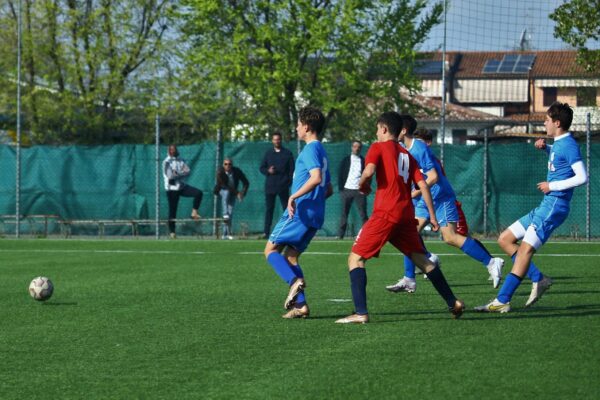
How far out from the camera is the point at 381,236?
8906 mm

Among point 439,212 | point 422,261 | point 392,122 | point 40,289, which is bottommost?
point 40,289

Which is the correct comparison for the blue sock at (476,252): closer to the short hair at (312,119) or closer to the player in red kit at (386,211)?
the player in red kit at (386,211)

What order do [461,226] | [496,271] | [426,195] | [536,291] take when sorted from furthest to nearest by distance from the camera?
[461,226]
[496,271]
[536,291]
[426,195]

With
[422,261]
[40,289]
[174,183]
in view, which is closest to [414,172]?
[422,261]

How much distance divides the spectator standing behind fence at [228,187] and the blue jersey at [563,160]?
13772 millimetres

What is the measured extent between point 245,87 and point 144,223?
877 cm

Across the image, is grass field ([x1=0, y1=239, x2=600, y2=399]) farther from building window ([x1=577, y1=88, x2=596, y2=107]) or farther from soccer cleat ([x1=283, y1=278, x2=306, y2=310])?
building window ([x1=577, y1=88, x2=596, y2=107])

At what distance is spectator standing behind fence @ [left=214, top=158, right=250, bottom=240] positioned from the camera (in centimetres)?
2323

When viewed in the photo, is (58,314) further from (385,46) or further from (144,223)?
(385,46)

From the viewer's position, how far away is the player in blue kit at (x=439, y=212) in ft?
37.4

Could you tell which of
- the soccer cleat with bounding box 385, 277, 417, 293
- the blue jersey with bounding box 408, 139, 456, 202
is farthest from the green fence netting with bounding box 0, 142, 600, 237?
the soccer cleat with bounding box 385, 277, 417, 293

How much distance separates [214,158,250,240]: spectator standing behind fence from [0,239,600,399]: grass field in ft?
29.7

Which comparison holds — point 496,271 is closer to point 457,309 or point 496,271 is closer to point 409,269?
point 409,269

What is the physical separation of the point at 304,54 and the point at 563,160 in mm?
23039
